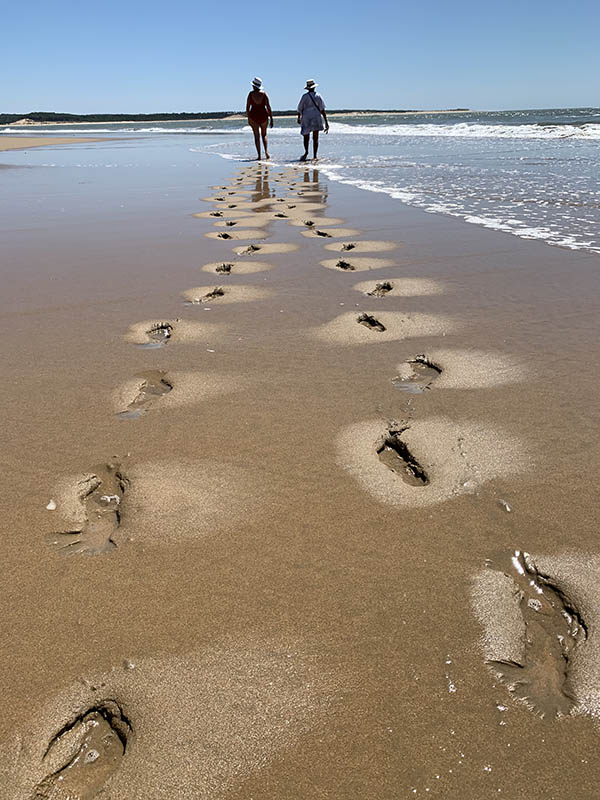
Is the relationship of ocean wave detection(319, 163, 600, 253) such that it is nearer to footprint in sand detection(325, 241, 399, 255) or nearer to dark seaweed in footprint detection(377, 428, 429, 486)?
footprint in sand detection(325, 241, 399, 255)

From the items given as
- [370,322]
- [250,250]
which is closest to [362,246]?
[250,250]

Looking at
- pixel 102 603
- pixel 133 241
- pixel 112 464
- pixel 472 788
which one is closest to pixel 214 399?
pixel 112 464

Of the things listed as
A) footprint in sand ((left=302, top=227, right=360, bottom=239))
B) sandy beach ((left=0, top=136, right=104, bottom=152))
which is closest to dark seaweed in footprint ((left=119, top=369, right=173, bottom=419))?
footprint in sand ((left=302, top=227, right=360, bottom=239))

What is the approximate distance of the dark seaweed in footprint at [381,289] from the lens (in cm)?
410

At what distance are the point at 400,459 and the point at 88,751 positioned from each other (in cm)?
136

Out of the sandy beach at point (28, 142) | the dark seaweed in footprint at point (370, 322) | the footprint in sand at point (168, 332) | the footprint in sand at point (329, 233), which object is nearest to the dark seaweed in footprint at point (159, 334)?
the footprint in sand at point (168, 332)

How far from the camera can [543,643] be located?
1.46 m

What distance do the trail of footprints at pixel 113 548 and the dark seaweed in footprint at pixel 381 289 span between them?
0.59 m

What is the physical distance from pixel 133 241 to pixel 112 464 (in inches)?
162

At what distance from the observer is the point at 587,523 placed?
1850 millimetres

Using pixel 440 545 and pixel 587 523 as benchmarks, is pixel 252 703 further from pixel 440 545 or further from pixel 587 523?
pixel 587 523

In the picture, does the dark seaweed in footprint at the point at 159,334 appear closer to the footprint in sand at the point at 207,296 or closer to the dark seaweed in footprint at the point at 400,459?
the footprint in sand at the point at 207,296

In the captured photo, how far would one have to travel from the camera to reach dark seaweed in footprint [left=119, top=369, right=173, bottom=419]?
2559 millimetres

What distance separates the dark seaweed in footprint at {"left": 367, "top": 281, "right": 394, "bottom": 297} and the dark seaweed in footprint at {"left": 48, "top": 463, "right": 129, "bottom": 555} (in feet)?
8.00
